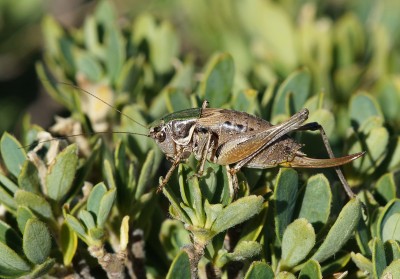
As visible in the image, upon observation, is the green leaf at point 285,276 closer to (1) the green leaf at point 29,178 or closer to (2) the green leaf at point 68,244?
(2) the green leaf at point 68,244

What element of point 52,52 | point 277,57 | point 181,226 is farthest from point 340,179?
point 52,52

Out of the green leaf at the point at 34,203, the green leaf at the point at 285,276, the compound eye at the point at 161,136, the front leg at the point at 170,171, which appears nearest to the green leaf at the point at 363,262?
the green leaf at the point at 285,276

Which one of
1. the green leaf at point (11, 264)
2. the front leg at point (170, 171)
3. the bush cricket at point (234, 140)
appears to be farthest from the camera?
the bush cricket at point (234, 140)

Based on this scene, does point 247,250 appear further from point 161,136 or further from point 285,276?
point 161,136

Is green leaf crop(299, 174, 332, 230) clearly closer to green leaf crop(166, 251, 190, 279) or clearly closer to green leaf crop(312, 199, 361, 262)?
green leaf crop(312, 199, 361, 262)

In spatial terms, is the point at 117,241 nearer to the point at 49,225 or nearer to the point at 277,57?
the point at 49,225

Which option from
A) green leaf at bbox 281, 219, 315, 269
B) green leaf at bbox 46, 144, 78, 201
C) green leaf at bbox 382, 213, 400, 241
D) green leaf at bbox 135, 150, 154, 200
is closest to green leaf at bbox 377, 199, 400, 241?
green leaf at bbox 382, 213, 400, 241

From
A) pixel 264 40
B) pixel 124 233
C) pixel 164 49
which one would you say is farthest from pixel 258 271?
pixel 264 40
